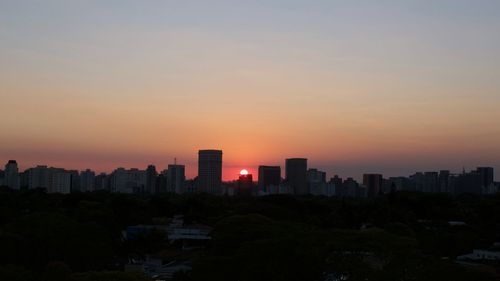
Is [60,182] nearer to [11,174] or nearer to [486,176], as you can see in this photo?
[11,174]

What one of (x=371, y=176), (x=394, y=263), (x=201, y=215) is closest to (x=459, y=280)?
(x=394, y=263)

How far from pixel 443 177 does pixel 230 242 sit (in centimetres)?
13417

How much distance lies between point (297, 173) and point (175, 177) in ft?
98.8

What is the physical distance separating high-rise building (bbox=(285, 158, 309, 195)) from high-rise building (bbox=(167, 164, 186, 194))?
1029 inches

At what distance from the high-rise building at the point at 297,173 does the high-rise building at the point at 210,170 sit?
16795 millimetres

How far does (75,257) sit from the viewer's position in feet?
85.6

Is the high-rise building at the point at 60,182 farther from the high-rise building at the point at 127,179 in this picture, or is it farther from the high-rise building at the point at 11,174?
the high-rise building at the point at 127,179

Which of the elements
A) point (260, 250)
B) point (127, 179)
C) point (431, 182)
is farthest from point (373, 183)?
point (260, 250)

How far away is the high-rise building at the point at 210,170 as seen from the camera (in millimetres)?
153750

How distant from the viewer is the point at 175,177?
157 meters

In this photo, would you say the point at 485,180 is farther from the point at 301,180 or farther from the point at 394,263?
the point at 394,263

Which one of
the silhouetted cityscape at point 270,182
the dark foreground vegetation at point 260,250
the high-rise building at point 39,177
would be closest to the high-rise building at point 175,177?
the silhouetted cityscape at point 270,182

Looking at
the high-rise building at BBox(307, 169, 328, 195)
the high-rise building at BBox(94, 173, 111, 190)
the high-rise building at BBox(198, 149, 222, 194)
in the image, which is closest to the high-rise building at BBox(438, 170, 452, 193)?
the high-rise building at BBox(307, 169, 328, 195)

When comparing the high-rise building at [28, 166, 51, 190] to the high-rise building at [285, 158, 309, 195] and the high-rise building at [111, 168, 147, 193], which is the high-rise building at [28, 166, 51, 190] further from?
the high-rise building at [285, 158, 309, 195]
